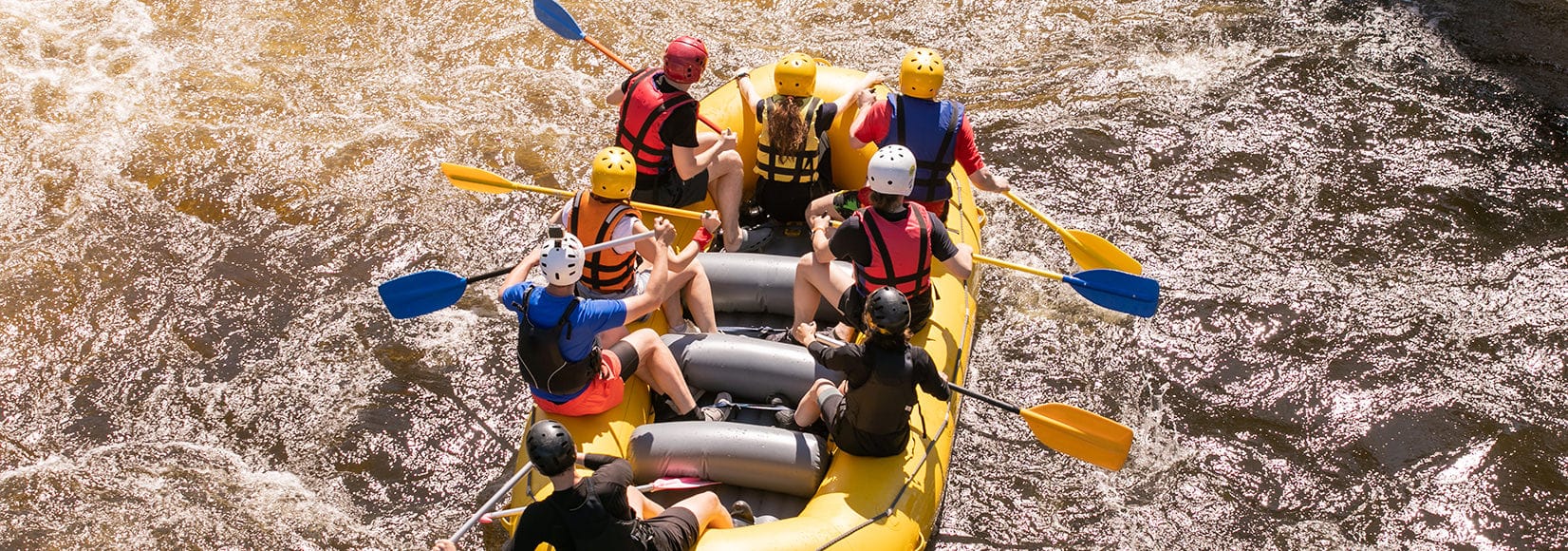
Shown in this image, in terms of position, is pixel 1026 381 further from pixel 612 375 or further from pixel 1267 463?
pixel 612 375

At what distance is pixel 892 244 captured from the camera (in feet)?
15.8

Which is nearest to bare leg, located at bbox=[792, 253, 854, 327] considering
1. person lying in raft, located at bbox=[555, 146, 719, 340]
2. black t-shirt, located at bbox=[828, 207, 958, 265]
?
black t-shirt, located at bbox=[828, 207, 958, 265]

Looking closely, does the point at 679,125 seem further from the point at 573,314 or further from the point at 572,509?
the point at 572,509

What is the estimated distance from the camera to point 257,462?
579 centimetres

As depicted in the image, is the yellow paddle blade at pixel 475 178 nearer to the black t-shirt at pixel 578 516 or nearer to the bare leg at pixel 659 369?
the bare leg at pixel 659 369

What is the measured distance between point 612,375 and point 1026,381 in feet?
8.36

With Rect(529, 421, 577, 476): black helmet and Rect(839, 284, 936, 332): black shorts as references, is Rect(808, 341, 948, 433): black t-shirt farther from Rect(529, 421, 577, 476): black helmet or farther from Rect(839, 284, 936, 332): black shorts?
Rect(529, 421, 577, 476): black helmet

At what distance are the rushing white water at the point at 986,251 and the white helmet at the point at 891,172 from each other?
1735 mm

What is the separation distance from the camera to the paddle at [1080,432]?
4.82 metres

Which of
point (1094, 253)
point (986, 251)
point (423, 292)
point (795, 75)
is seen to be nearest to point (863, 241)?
point (795, 75)

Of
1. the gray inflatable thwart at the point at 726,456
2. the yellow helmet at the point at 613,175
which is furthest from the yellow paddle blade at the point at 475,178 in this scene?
the gray inflatable thwart at the point at 726,456

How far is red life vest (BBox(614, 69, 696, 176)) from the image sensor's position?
5.55 m

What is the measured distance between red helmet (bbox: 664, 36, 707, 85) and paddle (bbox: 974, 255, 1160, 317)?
151cm

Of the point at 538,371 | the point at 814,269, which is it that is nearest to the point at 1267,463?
the point at 814,269
